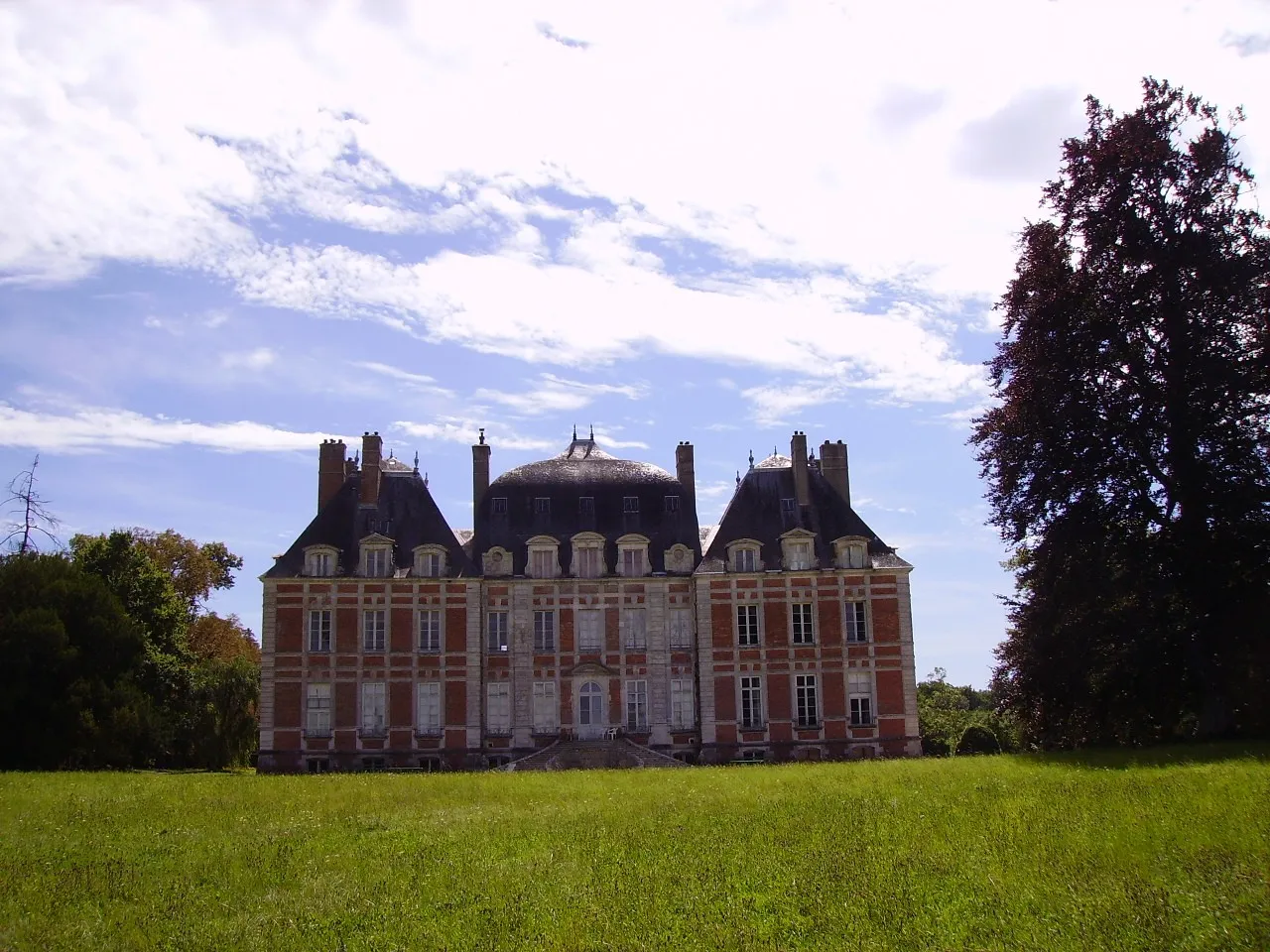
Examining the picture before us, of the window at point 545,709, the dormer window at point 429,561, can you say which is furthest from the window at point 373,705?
the window at point 545,709

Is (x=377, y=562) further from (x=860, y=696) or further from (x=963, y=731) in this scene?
(x=963, y=731)

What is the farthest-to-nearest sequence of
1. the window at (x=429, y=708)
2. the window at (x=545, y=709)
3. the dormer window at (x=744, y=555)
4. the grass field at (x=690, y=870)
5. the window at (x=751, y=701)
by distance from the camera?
the dormer window at (x=744, y=555)
the window at (x=545, y=709)
the window at (x=751, y=701)
the window at (x=429, y=708)
the grass field at (x=690, y=870)

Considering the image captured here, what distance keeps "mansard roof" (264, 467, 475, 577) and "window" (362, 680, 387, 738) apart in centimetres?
381

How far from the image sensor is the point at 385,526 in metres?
41.0

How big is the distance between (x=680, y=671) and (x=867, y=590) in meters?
6.78

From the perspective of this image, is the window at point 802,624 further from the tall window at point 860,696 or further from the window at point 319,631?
the window at point 319,631

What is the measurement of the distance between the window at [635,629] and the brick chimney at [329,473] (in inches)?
438

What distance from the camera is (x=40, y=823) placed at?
59.5ft

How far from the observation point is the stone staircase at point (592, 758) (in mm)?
36150

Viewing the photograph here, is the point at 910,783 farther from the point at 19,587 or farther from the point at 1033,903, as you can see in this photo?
the point at 19,587

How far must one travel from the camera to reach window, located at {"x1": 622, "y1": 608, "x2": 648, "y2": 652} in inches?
1588

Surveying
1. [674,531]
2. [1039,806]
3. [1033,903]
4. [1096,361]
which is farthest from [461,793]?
[674,531]

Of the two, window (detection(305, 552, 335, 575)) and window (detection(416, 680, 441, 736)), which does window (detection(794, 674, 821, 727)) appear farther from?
window (detection(305, 552, 335, 575))

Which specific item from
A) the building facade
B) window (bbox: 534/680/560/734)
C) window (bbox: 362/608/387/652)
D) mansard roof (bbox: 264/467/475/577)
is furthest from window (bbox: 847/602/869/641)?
window (bbox: 362/608/387/652)
